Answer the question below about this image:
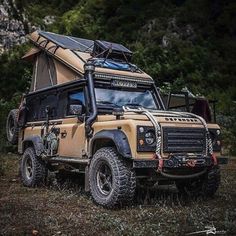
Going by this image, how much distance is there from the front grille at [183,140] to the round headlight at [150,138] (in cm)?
18

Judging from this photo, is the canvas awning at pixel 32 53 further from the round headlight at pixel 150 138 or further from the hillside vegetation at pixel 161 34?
the hillside vegetation at pixel 161 34

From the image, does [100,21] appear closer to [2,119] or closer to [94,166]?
[2,119]

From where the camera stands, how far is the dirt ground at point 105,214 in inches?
221

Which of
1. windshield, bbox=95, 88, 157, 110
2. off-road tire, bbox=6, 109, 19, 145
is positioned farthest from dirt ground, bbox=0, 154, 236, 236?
off-road tire, bbox=6, 109, 19, 145

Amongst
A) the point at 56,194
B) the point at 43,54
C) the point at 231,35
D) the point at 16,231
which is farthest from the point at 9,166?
the point at 231,35

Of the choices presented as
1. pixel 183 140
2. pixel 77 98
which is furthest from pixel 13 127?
pixel 183 140

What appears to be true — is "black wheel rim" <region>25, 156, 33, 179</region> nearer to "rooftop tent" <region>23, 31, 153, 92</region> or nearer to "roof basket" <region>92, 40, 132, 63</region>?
"rooftop tent" <region>23, 31, 153, 92</region>

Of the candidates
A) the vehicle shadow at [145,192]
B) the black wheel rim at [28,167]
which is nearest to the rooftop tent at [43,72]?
the black wheel rim at [28,167]

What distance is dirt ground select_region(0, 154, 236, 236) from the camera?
18.5 feet

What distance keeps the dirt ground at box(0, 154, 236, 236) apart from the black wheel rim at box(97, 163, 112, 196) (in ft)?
1.05

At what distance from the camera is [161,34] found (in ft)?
88.8

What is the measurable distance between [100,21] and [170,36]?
4.93 meters

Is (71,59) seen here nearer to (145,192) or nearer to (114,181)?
(145,192)

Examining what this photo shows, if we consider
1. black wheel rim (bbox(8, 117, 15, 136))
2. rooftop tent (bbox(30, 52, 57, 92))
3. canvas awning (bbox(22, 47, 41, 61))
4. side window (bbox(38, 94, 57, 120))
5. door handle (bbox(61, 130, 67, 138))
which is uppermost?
canvas awning (bbox(22, 47, 41, 61))
